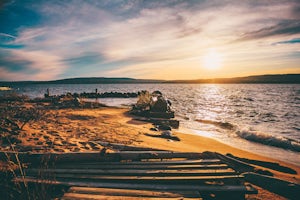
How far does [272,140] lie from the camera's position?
31.5ft

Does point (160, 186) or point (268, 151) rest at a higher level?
point (160, 186)

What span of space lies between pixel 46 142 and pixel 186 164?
16.1 ft

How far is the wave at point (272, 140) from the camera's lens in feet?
29.4

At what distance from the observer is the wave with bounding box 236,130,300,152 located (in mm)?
8971

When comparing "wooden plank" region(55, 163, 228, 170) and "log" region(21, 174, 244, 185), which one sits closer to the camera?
"log" region(21, 174, 244, 185)

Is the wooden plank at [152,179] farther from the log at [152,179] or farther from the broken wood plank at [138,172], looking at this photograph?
the broken wood plank at [138,172]

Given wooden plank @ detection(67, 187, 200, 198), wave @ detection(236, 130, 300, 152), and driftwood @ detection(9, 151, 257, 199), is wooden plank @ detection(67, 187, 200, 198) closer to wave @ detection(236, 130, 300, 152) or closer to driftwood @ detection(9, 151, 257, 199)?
driftwood @ detection(9, 151, 257, 199)

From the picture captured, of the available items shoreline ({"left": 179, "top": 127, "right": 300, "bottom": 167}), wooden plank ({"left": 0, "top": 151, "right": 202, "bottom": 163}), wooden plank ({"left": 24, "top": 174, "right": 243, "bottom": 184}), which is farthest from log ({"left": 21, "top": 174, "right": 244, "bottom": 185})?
shoreline ({"left": 179, "top": 127, "right": 300, "bottom": 167})

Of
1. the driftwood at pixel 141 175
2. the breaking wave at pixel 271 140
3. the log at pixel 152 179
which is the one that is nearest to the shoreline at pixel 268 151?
the breaking wave at pixel 271 140

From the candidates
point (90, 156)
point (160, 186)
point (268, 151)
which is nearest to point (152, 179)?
point (160, 186)

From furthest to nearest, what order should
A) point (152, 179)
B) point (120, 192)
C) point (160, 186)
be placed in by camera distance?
1. point (152, 179)
2. point (160, 186)
3. point (120, 192)

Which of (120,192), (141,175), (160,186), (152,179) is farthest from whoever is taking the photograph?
(141,175)

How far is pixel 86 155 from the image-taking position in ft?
15.6

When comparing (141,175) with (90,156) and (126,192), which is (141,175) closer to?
(126,192)
